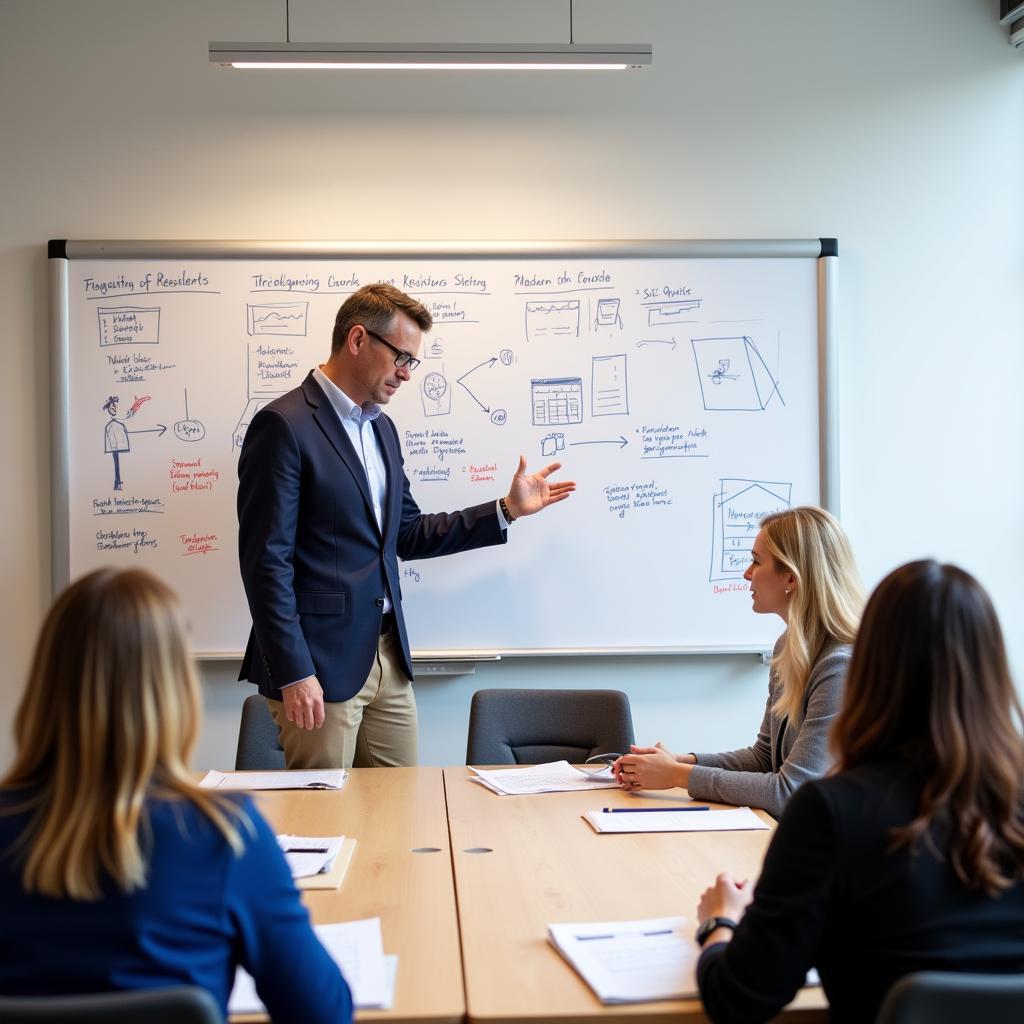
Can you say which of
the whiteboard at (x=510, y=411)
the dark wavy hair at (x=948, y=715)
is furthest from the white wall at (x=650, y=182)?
the dark wavy hair at (x=948, y=715)

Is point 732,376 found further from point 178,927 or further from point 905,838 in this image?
point 178,927

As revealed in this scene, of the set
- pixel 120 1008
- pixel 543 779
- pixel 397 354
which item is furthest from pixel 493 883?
pixel 397 354

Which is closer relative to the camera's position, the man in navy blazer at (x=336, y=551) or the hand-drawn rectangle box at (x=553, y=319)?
the man in navy blazer at (x=336, y=551)

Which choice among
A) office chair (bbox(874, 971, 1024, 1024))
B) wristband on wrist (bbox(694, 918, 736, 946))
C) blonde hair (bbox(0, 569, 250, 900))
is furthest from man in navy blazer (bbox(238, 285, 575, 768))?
office chair (bbox(874, 971, 1024, 1024))

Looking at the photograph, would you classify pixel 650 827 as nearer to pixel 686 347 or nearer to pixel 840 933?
pixel 840 933

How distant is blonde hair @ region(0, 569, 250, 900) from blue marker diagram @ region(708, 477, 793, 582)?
2.89 m

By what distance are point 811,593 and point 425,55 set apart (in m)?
2.04

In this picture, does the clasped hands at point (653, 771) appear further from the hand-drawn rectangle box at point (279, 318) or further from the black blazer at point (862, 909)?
the hand-drawn rectangle box at point (279, 318)

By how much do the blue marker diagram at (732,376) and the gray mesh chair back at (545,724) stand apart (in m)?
1.30

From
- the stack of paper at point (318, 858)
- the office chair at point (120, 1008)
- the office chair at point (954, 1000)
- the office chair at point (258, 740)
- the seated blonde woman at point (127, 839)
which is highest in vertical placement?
the seated blonde woman at point (127, 839)

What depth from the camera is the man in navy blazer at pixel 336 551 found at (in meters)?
2.86

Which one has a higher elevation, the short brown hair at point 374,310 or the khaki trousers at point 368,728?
the short brown hair at point 374,310

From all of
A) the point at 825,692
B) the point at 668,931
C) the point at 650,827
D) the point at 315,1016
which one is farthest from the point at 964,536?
the point at 315,1016

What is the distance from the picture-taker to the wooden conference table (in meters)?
1.39
